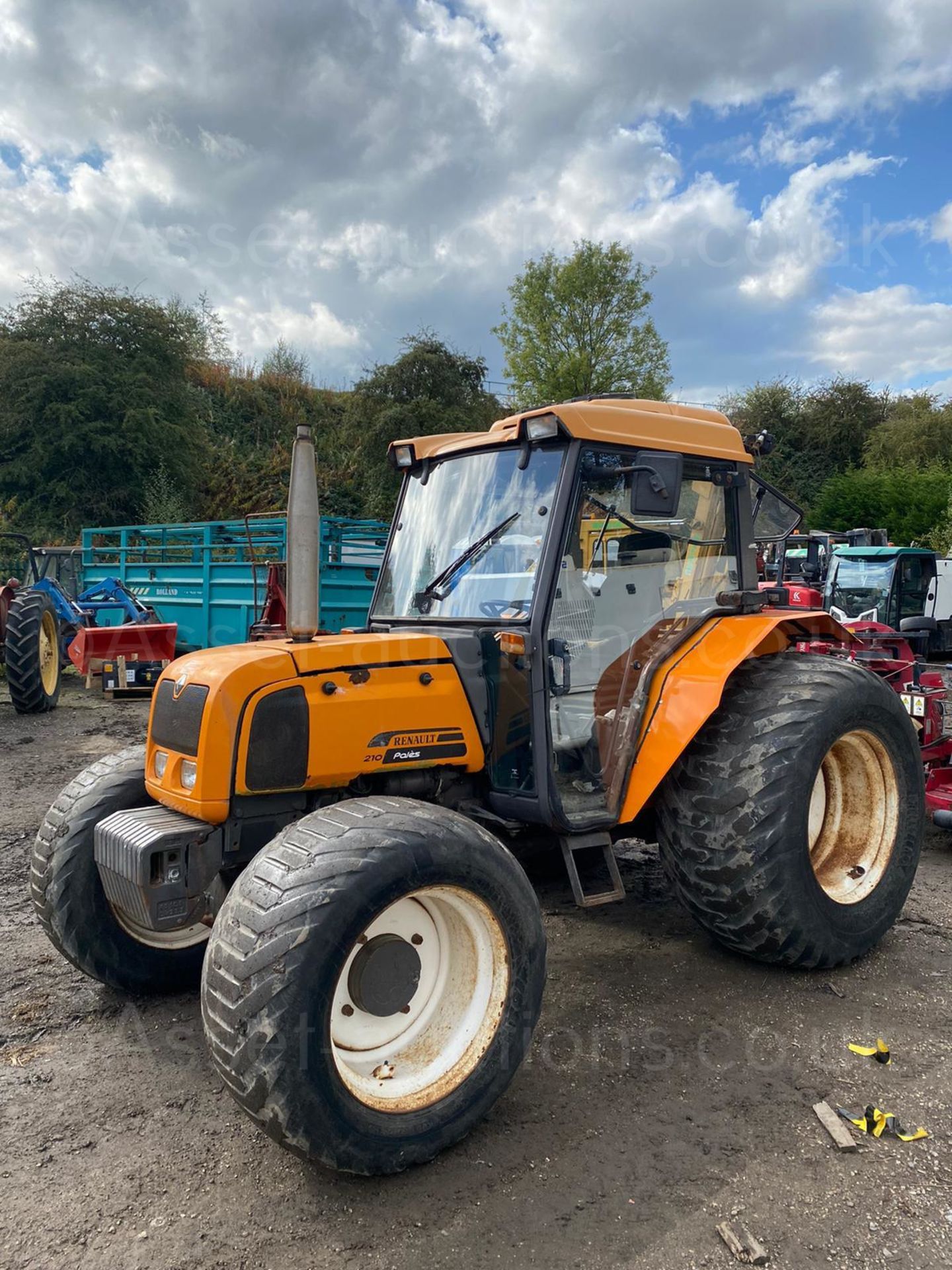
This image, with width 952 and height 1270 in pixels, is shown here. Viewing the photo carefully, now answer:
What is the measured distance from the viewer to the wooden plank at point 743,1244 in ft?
6.95

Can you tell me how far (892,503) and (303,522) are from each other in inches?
1139

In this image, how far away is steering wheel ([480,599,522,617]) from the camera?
325 cm

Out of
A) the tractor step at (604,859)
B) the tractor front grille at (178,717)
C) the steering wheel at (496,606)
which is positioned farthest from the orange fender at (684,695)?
the tractor front grille at (178,717)

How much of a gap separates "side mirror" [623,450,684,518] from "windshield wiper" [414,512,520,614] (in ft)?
1.51

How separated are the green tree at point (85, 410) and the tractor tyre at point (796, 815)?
18.8 meters

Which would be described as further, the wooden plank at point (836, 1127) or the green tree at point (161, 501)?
the green tree at point (161, 501)

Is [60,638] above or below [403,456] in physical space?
below

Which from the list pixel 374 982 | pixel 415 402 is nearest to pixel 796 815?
pixel 374 982

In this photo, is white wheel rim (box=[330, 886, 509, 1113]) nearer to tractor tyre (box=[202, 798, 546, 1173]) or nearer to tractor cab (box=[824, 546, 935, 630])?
tractor tyre (box=[202, 798, 546, 1173])

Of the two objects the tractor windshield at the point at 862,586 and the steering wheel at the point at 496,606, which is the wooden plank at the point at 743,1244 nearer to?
the steering wheel at the point at 496,606

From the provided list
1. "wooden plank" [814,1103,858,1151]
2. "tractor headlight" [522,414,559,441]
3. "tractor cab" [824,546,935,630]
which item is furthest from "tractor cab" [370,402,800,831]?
"tractor cab" [824,546,935,630]

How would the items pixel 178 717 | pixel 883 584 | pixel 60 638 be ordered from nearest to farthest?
pixel 178 717 → pixel 60 638 → pixel 883 584

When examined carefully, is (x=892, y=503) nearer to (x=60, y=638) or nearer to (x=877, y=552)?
(x=877, y=552)

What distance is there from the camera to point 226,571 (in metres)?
12.6
